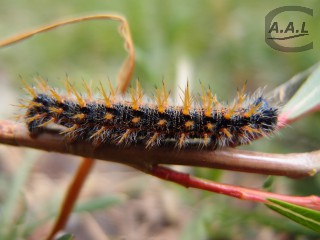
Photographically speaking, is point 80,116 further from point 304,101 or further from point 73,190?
point 304,101

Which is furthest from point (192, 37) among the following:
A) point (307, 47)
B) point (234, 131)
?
point (234, 131)

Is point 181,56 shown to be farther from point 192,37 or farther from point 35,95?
point 35,95

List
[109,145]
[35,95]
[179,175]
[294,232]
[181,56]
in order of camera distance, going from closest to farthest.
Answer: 1. [179,175]
2. [109,145]
3. [35,95]
4. [294,232]
5. [181,56]

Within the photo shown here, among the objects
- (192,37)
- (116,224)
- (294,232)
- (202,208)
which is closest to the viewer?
(294,232)

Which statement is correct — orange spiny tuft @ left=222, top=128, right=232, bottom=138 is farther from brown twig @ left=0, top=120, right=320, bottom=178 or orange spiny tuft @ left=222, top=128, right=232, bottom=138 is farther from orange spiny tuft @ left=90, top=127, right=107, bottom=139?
orange spiny tuft @ left=90, top=127, right=107, bottom=139

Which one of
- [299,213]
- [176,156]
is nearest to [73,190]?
[176,156]

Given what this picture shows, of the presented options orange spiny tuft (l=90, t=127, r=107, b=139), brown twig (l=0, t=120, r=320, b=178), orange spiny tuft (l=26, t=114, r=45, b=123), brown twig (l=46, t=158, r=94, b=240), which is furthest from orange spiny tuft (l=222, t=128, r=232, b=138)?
orange spiny tuft (l=26, t=114, r=45, b=123)
